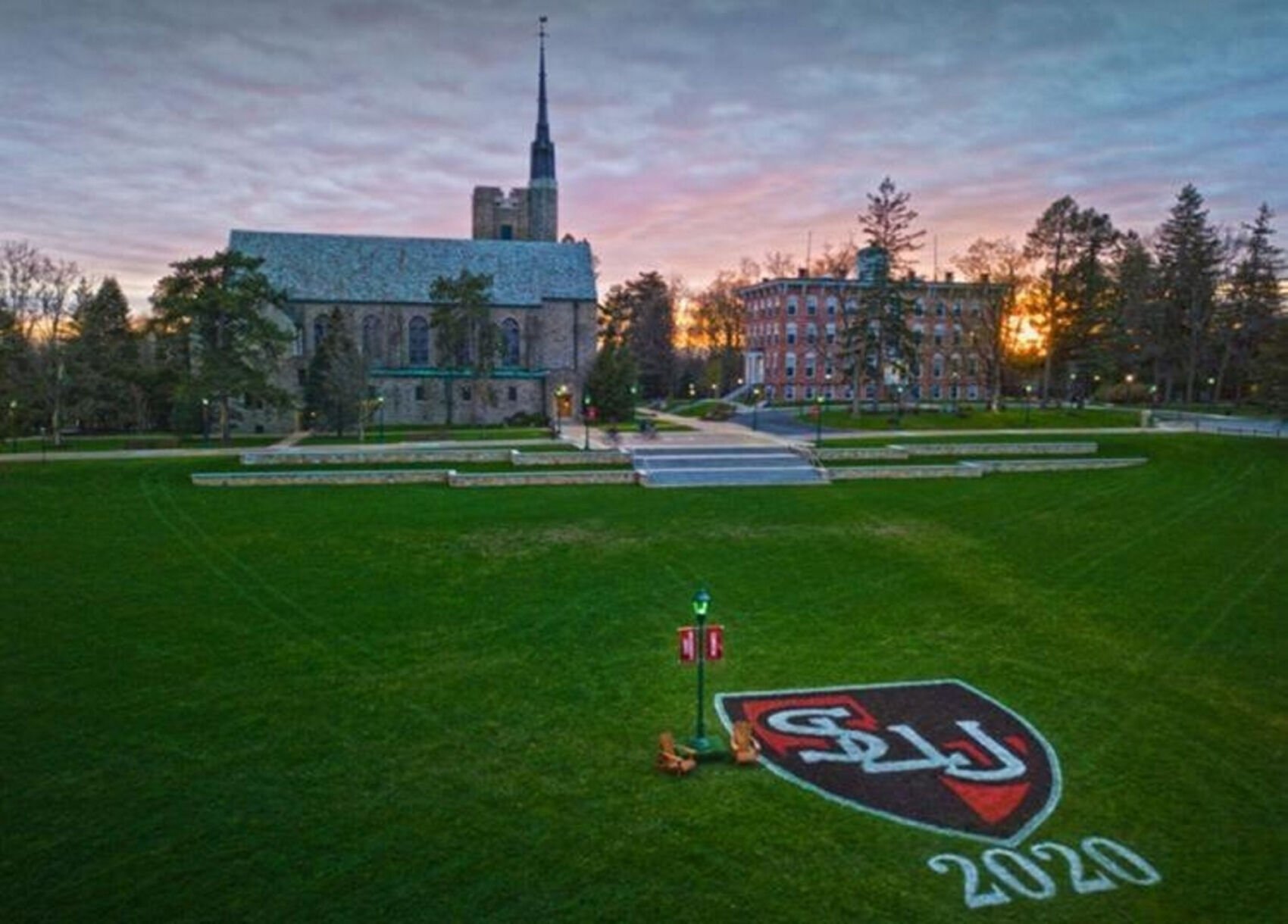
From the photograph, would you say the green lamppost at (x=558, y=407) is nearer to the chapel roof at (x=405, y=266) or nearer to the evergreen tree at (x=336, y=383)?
the chapel roof at (x=405, y=266)

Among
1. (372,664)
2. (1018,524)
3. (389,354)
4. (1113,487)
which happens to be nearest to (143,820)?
(372,664)

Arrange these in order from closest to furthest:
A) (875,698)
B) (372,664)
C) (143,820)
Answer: (143,820), (875,698), (372,664)

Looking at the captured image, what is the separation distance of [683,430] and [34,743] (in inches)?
1411

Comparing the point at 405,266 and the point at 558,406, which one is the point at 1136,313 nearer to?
the point at 558,406

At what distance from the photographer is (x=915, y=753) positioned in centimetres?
1095

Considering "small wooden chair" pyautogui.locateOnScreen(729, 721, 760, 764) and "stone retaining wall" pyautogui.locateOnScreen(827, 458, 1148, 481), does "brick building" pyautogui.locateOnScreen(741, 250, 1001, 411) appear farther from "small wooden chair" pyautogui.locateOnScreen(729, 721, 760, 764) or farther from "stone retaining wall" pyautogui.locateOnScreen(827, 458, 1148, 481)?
"small wooden chair" pyautogui.locateOnScreen(729, 721, 760, 764)

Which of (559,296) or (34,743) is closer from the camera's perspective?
(34,743)

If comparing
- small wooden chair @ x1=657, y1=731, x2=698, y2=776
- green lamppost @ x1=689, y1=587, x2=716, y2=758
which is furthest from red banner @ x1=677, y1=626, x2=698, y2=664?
small wooden chair @ x1=657, y1=731, x2=698, y2=776

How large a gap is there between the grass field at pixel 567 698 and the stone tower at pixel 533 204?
4480 cm

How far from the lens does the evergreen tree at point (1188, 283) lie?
2598 inches

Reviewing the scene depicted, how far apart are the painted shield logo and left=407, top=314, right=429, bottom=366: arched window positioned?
159 ft

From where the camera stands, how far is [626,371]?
50438mm

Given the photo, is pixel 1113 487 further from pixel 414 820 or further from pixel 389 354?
pixel 389 354

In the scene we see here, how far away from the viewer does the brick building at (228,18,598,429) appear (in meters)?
54.1
